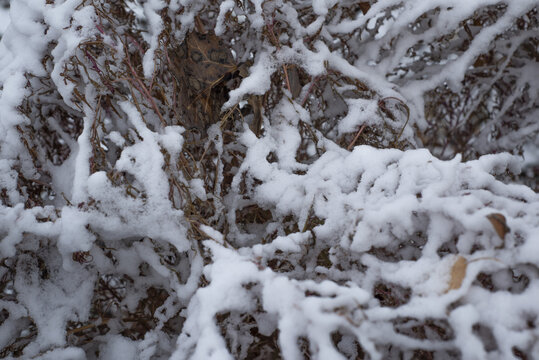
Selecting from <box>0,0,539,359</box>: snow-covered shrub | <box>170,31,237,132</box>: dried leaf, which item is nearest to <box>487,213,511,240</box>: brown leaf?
<box>0,0,539,359</box>: snow-covered shrub

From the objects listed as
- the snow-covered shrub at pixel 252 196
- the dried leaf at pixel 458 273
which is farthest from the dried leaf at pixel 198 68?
the dried leaf at pixel 458 273

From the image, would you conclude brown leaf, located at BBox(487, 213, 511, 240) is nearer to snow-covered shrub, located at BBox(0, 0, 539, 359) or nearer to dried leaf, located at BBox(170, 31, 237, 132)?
snow-covered shrub, located at BBox(0, 0, 539, 359)

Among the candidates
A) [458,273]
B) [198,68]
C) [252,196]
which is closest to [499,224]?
[458,273]

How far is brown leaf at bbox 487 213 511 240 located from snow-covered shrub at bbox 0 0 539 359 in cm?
2

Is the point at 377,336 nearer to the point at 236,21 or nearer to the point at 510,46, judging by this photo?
the point at 236,21

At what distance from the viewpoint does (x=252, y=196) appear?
1.13 meters

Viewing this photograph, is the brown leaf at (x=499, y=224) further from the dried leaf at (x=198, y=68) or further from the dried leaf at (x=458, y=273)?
the dried leaf at (x=198, y=68)

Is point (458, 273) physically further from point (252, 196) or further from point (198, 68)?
point (198, 68)

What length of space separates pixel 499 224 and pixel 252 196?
0.65m

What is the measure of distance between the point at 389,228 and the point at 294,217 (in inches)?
11.8

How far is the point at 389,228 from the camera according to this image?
805mm

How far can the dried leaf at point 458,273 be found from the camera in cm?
67

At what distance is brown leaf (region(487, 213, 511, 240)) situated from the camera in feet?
2.19

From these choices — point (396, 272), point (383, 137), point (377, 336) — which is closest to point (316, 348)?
point (377, 336)
